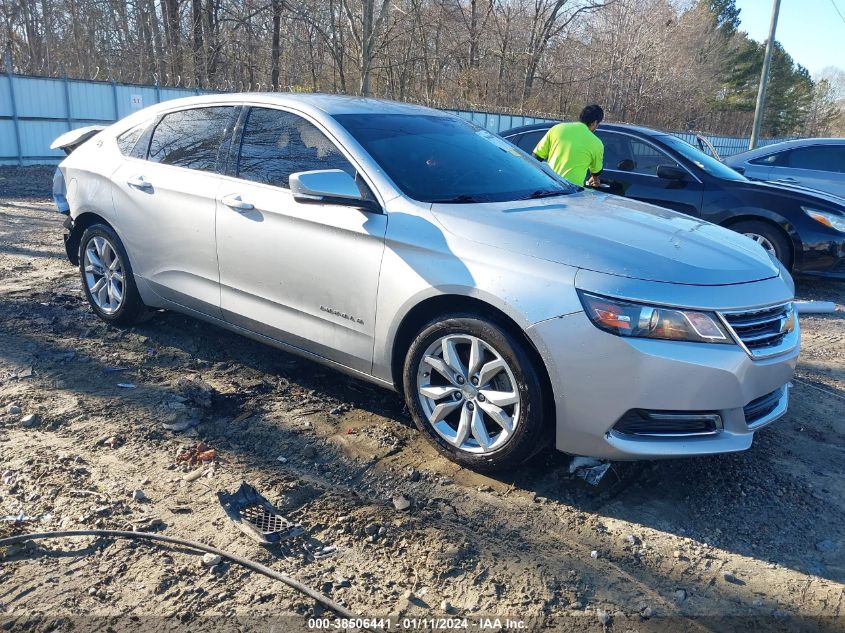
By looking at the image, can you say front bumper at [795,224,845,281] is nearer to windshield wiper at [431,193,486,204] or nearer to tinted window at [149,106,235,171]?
windshield wiper at [431,193,486,204]

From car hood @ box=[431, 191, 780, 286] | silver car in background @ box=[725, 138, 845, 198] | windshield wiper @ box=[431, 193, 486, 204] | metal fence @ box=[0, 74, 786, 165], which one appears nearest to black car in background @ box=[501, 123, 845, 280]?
silver car in background @ box=[725, 138, 845, 198]

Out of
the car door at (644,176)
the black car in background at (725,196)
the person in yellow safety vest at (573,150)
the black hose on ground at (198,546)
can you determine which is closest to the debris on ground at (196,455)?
the black hose on ground at (198,546)

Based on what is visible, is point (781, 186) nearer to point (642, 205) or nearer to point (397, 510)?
point (642, 205)

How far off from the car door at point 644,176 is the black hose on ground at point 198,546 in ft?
20.6

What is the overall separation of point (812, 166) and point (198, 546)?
10.00 m

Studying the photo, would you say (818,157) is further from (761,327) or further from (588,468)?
(588,468)

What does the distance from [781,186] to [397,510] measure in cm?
657

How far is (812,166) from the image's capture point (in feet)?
32.1

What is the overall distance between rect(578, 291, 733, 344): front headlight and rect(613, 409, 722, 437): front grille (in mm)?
339

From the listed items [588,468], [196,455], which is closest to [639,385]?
[588,468]

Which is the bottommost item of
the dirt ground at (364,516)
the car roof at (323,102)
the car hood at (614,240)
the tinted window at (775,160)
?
the dirt ground at (364,516)

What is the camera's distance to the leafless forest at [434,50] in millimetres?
23562

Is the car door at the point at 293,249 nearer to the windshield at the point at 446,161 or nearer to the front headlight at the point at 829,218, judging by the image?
the windshield at the point at 446,161

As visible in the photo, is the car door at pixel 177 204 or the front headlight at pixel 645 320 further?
the car door at pixel 177 204
